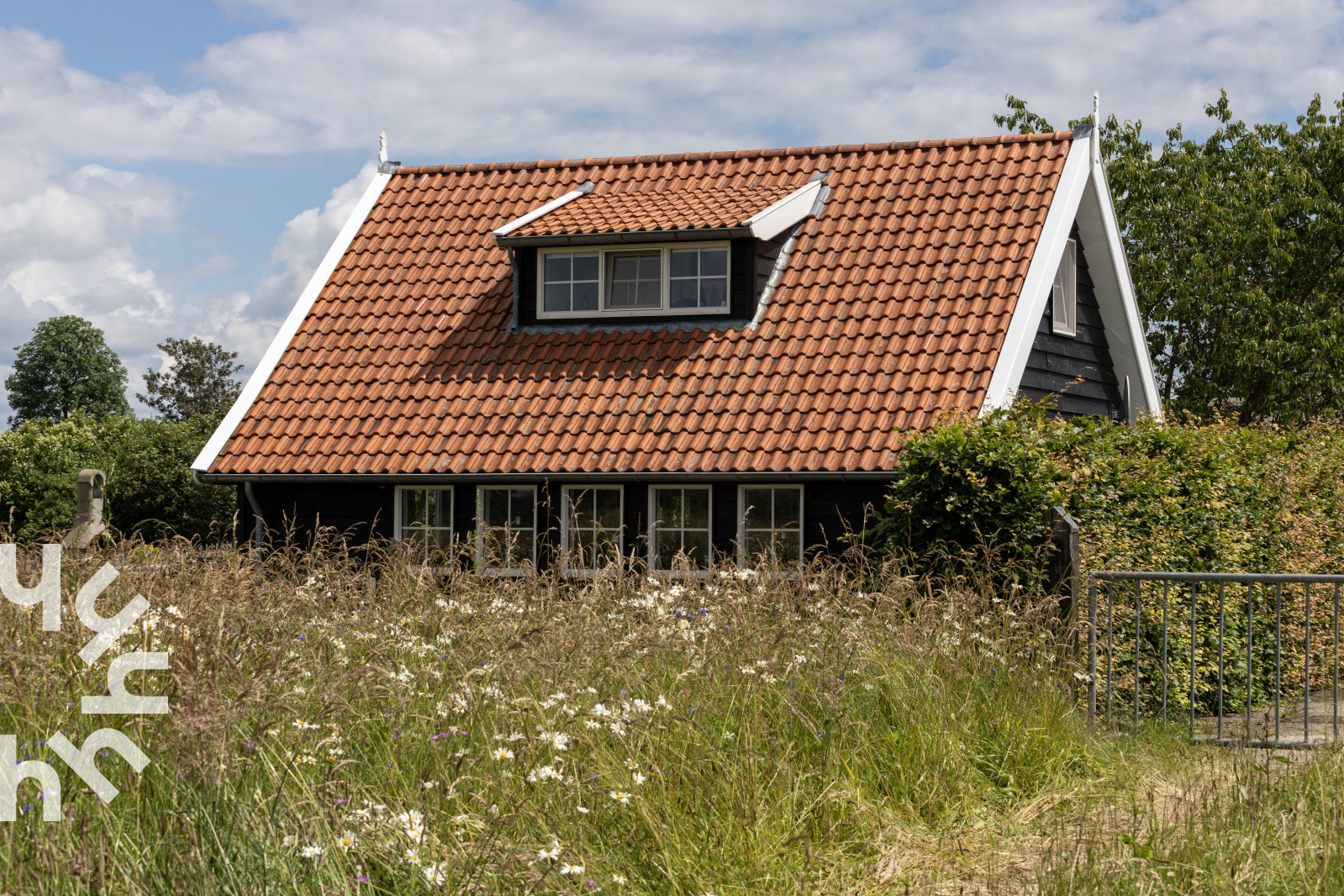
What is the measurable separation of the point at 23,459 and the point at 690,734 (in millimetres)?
39516

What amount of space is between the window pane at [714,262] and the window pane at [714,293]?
76mm

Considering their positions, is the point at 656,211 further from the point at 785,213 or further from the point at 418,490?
the point at 418,490

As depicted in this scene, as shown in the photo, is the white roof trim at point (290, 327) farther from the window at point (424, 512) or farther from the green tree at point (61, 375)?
the green tree at point (61, 375)

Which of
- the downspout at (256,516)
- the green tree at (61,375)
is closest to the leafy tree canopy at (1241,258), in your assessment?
the downspout at (256,516)

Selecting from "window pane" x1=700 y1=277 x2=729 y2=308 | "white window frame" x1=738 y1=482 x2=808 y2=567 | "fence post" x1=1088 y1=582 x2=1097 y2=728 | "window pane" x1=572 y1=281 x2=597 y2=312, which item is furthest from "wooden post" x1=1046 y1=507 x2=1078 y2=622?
"window pane" x1=572 y1=281 x2=597 y2=312

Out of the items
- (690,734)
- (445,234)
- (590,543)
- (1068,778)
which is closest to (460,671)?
(690,734)

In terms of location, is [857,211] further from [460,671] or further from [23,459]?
[23,459]

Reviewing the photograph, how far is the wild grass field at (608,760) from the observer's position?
14.4 ft

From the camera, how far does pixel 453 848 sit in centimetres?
464

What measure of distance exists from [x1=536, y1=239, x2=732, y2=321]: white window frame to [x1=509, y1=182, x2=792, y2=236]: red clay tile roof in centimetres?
31

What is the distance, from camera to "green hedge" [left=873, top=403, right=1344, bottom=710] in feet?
33.3

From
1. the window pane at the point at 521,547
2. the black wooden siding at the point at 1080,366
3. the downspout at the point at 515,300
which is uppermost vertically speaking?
the downspout at the point at 515,300

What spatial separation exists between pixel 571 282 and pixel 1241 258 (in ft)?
72.3

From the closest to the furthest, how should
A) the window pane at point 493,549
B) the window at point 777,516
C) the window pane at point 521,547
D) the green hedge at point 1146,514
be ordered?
the green hedge at point 1146,514 < the window pane at point 493,549 < the window at point 777,516 < the window pane at point 521,547
